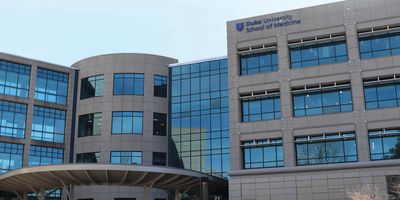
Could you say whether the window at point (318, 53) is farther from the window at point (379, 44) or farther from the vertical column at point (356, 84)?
the window at point (379, 44)

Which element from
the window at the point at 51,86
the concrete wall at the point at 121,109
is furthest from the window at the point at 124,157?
the window at the point at 51,86

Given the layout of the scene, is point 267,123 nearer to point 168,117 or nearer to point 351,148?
point 351,148

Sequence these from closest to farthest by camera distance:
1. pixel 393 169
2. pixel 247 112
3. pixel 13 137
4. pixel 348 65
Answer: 1. pixel 393 169
2. pixel 348 65
3. pixel 247 112
4. pixel 13 137

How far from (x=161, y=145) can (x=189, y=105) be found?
564cm

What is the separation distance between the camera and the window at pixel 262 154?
42875 mm

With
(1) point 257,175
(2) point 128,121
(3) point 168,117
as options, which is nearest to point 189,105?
(3) point 168,117

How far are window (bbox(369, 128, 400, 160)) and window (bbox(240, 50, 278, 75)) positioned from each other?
33.0 feet

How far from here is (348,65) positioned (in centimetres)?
4222

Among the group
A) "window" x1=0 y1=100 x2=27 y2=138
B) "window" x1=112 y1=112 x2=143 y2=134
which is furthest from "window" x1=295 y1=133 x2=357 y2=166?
"window" x1=0 y1=100 x2=27 y2=138

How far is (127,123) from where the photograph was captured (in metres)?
58.2

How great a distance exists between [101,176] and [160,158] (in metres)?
16.5

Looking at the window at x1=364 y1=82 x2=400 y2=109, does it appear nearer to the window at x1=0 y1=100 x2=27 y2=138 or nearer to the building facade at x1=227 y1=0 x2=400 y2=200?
the building facade at x1=227 y1=0 x2=400 y2=200

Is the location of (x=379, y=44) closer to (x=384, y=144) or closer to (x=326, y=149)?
(x=384, y=144)

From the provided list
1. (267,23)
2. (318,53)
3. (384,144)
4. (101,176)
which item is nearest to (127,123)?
(101,176)
